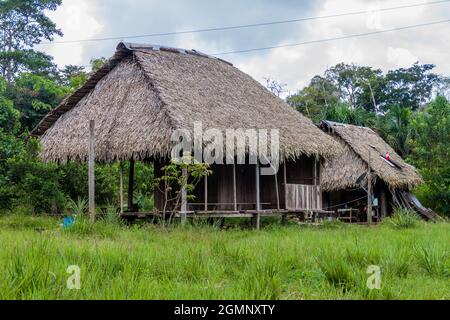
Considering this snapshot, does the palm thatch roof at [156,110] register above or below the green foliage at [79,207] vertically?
above

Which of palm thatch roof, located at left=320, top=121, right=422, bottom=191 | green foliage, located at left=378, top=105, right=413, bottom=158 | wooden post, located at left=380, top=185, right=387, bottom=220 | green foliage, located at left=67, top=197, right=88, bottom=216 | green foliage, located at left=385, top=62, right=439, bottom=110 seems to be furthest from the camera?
green foliage, located at left=385, top=62, right=439, bottom=110

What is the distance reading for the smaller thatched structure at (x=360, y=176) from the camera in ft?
58.6

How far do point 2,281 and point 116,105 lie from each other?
8.62 m

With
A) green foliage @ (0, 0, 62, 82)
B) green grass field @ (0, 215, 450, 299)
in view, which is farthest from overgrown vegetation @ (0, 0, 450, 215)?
green grass field @ (0, 215, 450, 299)

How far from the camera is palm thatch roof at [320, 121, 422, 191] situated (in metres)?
17.8

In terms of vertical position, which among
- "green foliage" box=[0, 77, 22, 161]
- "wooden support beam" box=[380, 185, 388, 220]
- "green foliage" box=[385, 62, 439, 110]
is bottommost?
"wooden support beam" box=[380, 185, 388, 220]

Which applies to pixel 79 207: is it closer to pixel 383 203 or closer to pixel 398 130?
pixel 383 203

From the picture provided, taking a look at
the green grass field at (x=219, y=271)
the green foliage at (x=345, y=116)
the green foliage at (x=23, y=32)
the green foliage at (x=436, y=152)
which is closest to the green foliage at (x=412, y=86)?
the green foliage at (x=345, y=116)

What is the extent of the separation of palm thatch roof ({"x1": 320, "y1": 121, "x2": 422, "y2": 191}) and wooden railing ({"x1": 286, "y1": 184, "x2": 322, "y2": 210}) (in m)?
2.95

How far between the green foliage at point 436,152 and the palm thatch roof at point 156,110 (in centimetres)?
670

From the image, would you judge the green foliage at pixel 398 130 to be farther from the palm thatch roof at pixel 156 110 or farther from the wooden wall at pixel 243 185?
the palm thatch roof at pixel 156 110

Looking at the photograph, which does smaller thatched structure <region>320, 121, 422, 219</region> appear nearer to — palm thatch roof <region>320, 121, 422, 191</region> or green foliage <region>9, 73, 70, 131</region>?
palm thatch roof <region>320, 121, 422, 191</region>

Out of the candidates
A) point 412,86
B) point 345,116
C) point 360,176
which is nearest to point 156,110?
point 360,176
